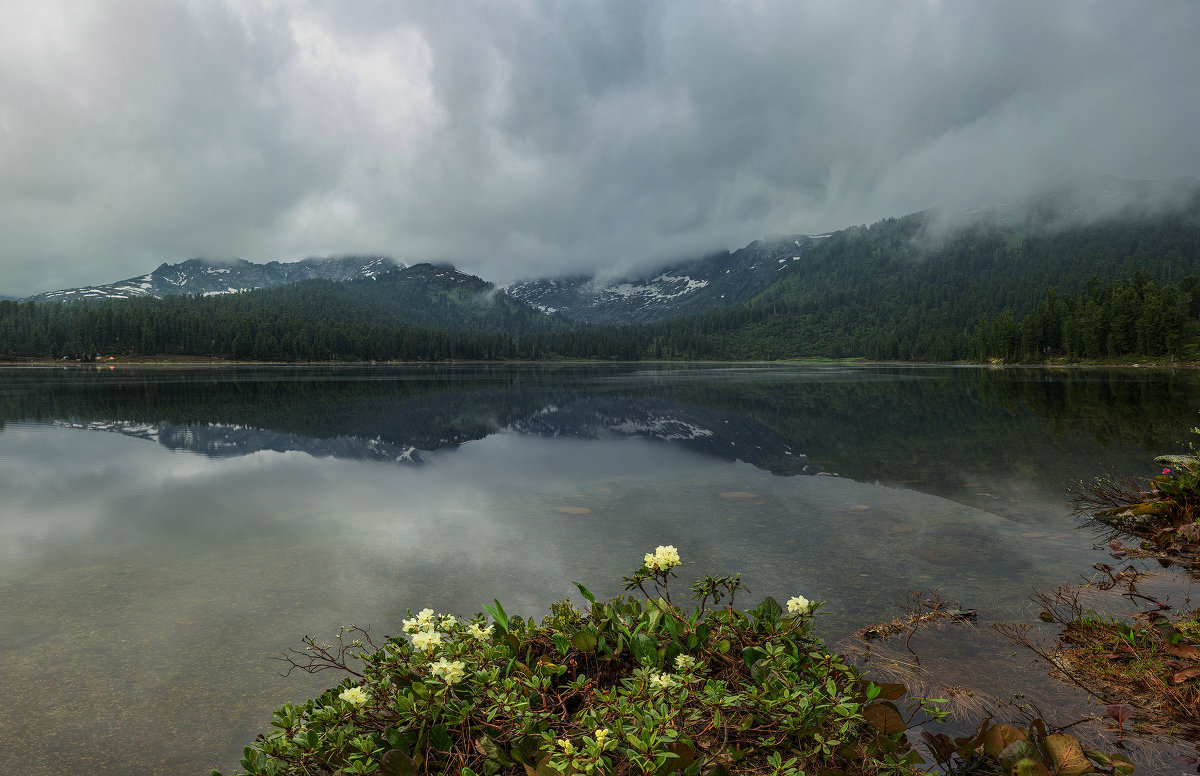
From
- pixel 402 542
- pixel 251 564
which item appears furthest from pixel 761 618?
pixel 251 564

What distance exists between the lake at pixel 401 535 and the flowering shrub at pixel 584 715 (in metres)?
1.80

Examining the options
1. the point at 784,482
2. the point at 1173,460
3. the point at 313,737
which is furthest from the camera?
the point at 784,482

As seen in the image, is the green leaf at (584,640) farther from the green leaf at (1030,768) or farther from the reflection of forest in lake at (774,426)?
the reflection of forest in lake at (774,426)

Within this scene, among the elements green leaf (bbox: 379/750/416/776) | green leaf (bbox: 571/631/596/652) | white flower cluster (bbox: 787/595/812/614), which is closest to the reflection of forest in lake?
white flower cluster (bbox: 787/595/812/614)

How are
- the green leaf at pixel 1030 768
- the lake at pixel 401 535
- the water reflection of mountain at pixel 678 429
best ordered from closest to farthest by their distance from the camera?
the green leaf at pixel 1030 768 → the lake at pixel 401 535 → the water reflection of mountain at pixel 678 429

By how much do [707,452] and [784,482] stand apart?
226 inches

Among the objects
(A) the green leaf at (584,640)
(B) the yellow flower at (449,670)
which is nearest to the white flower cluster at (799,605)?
(A) the green leaf at (584,640)

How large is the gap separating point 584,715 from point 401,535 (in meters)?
8.68

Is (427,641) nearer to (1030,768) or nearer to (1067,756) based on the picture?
(1030,768)

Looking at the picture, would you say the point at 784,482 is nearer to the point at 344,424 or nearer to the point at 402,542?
the point at 402,542

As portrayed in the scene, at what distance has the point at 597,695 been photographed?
4.29 metres

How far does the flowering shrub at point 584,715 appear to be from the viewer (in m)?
3.54

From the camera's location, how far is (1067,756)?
12.5 ft

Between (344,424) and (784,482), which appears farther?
(344,424)
